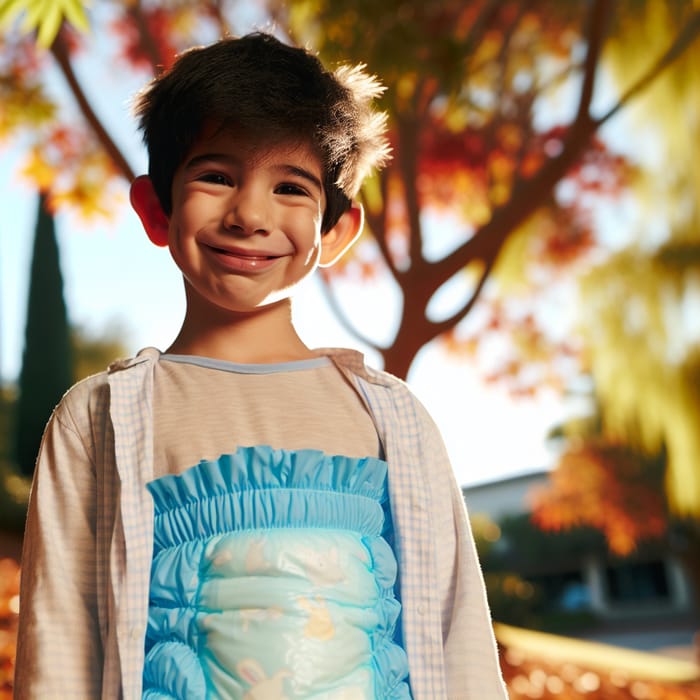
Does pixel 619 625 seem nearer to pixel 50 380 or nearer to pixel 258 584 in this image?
pixel 50 380

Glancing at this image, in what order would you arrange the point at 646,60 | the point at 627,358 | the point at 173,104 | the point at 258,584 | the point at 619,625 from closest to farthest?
the point at 258,584 → the point at 173,104 → the point at 646,60 → the point at 627,358 → the point at 619,625

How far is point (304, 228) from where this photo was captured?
1.44m

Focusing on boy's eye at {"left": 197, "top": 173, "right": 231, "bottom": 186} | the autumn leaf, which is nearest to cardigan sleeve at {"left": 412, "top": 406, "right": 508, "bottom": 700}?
boy's eye at {"left": 197, "top": 173, "right": 231, "bottom": 186}

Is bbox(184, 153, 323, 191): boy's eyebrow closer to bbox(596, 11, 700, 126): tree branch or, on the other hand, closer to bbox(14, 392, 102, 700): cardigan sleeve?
bbox(14, 392, 102, 700): cardigan sleeve

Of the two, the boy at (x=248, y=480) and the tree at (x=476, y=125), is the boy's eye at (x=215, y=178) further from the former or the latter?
the tree at (x=476, y=125)

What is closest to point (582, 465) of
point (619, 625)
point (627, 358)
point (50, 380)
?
point (627, 358)

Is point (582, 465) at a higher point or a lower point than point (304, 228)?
higher

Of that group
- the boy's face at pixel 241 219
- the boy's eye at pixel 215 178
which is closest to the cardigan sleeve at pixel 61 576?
the boy's face at pixel 241 219

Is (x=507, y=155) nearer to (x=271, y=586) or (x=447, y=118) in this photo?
(x=447, y=118)

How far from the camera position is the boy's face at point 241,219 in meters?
1.39

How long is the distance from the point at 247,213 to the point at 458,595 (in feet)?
2.20

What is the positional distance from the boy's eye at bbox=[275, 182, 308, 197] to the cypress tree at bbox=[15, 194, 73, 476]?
1126 cm

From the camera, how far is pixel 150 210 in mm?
1554

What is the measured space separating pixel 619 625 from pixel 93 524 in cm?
2005
